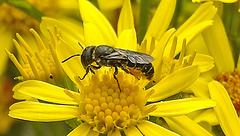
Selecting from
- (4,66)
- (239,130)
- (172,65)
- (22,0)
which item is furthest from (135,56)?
(4,66)

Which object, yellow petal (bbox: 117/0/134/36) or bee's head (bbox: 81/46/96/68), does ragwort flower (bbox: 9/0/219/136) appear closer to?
bee's head (bbox: 81/46/96/68)

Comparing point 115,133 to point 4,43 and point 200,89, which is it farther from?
point 4,43

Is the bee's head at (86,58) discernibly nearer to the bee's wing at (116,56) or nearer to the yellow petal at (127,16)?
the bee's wing at (116,56)

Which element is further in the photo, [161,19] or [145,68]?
[161,19]

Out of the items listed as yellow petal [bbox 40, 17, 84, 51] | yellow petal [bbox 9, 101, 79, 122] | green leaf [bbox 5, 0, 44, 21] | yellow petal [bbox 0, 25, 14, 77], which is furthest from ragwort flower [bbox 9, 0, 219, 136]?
yellow petal [bbox 0, 25, 14, 77]

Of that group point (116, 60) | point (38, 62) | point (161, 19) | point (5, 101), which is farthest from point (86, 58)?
point (5, 101)
